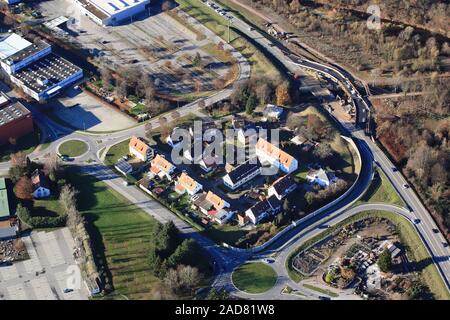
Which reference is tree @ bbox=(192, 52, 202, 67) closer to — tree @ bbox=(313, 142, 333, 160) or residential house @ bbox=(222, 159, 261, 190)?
residential house @ bbox=(222, 159, 261, 190)

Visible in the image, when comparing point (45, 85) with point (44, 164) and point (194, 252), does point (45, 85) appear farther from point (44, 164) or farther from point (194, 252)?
point (194, 252)

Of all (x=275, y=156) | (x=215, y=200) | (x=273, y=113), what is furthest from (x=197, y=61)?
(x=215, y=200)

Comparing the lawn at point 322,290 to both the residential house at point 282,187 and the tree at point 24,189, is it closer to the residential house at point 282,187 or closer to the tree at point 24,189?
the residential house at point 282,187

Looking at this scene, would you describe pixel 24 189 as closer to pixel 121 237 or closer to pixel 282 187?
pixel 121 237

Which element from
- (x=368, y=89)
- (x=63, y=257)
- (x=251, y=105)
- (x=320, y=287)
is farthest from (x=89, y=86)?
(x=320, y=287)

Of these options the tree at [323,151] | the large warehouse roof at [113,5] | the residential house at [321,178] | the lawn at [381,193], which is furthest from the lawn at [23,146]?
the lawn at [381,193]

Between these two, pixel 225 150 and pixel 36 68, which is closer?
pixel 225 150
